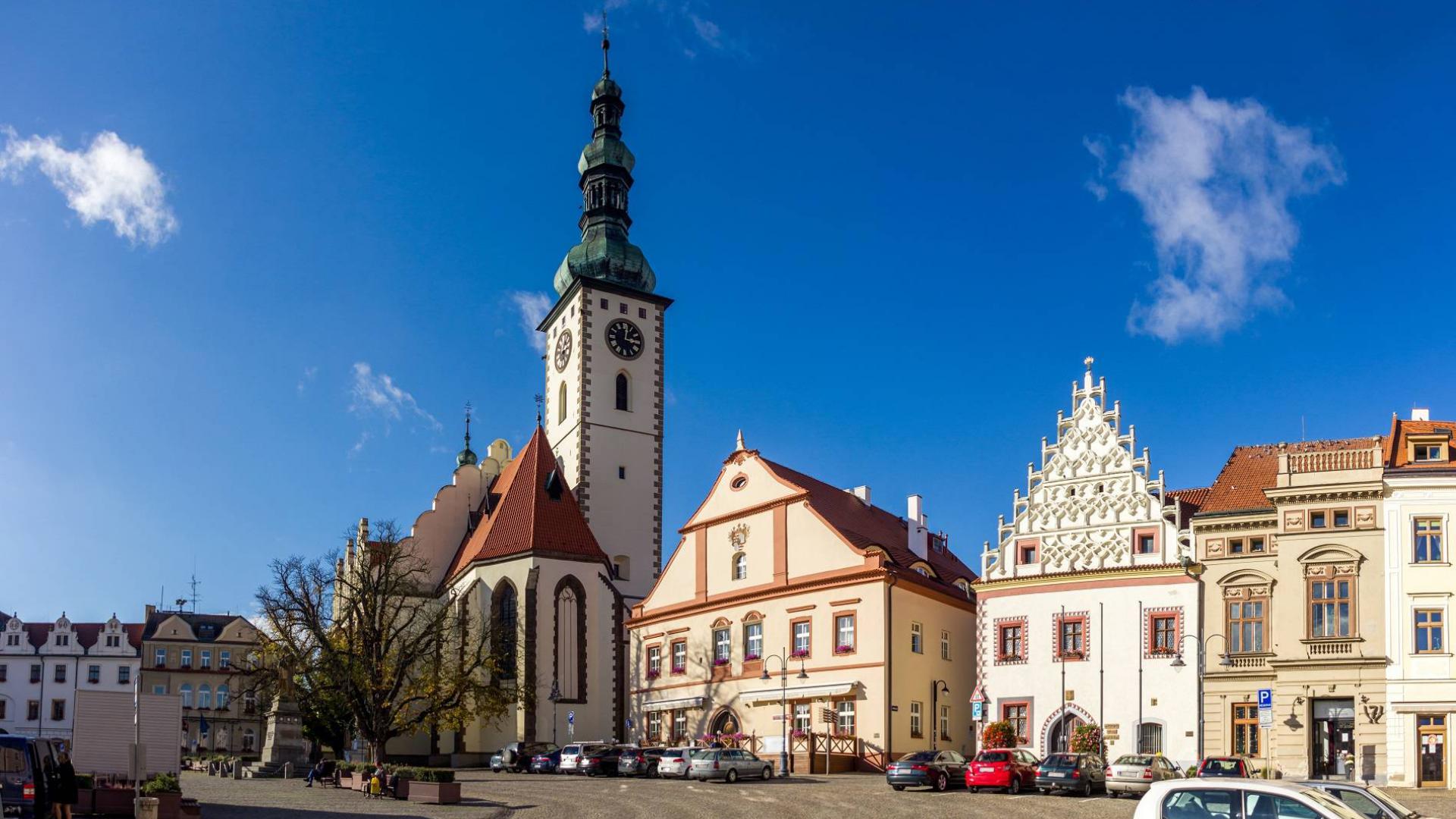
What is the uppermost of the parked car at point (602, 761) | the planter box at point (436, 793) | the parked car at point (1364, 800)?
the parked car at point (1364, 800)

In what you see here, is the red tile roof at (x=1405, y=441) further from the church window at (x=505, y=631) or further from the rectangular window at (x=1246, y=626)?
the church window at (x=505, y=631)

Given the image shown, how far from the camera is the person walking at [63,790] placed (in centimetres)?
2306

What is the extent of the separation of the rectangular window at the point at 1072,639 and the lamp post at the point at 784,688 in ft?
33.7

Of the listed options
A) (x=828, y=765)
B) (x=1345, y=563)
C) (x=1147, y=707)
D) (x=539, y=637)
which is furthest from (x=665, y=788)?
(x=539, y=637)

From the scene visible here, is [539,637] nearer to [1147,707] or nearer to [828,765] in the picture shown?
[828,765]

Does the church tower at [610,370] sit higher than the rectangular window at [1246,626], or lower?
higher

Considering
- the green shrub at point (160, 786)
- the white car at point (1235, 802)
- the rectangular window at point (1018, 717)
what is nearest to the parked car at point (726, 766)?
the rectangular window at point (1018, 717)

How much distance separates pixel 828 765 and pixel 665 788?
42.2 feet

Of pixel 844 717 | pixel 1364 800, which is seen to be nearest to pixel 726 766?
pixel 844 717

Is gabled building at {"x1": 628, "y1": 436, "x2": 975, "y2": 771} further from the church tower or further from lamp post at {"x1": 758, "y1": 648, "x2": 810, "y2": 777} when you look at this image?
the church tower

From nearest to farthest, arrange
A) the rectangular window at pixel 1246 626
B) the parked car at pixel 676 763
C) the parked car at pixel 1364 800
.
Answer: the parked car at pixel 1364 800 → the rectangular window at pixel 1246 626 → the parked car at pixel 676 763

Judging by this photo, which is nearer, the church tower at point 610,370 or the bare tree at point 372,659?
the bare tree at point 372,659

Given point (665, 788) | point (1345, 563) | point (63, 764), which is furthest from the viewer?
point (1345, 563)

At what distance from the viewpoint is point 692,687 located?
59.2 m
